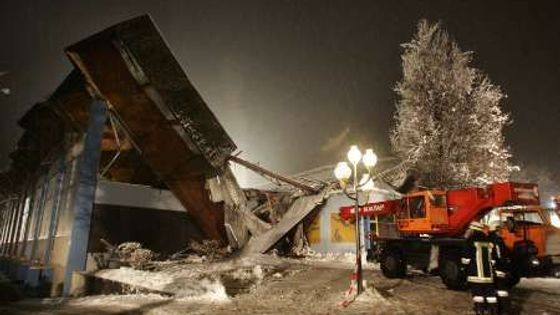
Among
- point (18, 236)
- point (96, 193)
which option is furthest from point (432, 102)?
point (18, 236)

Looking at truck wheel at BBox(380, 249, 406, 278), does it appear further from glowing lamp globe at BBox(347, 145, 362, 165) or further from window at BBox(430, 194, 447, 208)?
glowing lamp globe at BBox(347, 145, 362, 165)

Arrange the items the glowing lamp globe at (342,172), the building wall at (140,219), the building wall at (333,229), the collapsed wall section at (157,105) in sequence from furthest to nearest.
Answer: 1. the building wall at (333,229)
2. the building wall at (140,219)
3. the collapsed wall section at (157,105)
4. the glowing lamp globe at (342,172)

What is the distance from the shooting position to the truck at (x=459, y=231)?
1024 centimetres

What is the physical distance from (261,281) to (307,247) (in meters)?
8.68

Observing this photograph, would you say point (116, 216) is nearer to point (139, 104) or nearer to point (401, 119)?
point (139, 104)

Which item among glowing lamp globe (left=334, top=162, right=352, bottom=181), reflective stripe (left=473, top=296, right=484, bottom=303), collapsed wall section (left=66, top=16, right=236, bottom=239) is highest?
collapsed wall section (left=66, top=16, right=236, bottom=239)

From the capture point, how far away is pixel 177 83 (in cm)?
1557

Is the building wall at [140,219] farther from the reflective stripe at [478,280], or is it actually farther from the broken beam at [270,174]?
the reflective stripe at [478,280]

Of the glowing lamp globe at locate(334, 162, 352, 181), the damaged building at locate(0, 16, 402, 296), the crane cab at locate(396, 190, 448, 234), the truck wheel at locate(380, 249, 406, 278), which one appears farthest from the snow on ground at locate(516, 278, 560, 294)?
the damaged building at locate(0, 16, 402, 296)

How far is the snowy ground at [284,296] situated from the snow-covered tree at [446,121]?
35.2 feet

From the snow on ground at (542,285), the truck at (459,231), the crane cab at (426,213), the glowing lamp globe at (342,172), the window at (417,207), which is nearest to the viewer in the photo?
the glowing lamp globe at (342,172)

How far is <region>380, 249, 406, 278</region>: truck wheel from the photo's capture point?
39.1ft

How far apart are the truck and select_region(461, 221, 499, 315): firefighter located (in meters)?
3.05

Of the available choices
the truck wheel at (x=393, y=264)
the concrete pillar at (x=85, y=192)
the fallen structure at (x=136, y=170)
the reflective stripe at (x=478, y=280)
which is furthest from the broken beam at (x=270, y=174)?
the reflective stripe at (x=478, y=280)
